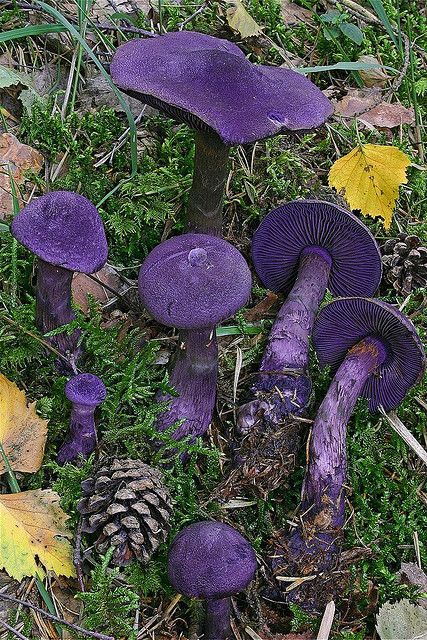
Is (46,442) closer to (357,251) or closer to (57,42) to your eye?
(357,251)

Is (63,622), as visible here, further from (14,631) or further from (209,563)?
(209,563)

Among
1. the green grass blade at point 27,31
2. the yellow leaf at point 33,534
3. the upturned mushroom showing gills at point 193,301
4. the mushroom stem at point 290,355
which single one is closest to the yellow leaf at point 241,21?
the green grass blade at point 27,31

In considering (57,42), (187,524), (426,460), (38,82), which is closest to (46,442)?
(187,524)

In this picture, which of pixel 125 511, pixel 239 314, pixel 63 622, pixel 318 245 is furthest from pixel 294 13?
pixel 63 622

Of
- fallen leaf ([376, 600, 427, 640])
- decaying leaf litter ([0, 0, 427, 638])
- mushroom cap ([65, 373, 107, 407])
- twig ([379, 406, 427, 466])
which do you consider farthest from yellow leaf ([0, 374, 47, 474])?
twig ([379, 406, 427, 466])

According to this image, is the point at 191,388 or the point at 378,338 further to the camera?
the point at 378,338

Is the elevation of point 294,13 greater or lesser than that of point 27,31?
lesser

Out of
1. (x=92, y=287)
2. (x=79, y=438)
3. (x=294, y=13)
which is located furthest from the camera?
(x=294, y=13)

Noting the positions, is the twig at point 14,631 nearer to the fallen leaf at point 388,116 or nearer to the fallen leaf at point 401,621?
the fallen leaf at point 401,621
